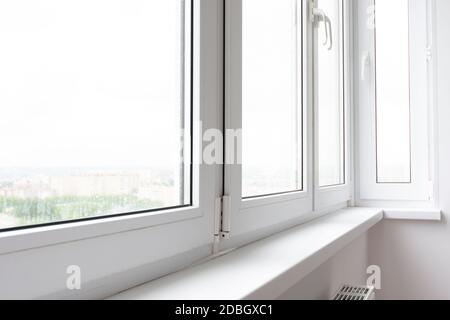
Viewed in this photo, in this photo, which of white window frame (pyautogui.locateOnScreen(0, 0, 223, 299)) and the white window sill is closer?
white window frame (pyautogui.locateOnScreen(0, 0, 223, 299))

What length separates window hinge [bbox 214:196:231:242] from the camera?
853 mm

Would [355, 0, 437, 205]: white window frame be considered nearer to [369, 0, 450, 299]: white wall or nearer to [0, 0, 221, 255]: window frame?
[369, 0, 450, 299]: white wall

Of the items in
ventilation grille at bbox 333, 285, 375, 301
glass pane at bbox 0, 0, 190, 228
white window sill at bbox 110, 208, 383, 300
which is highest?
glass pane at bbox 0, 0, 190, 228

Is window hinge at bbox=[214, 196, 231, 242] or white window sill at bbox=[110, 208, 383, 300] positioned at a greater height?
window hinge at bbox=[214, 196, 231, 242]

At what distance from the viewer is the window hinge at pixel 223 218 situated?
853 mm

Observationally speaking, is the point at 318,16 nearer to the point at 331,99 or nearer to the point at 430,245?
the point at 331,99

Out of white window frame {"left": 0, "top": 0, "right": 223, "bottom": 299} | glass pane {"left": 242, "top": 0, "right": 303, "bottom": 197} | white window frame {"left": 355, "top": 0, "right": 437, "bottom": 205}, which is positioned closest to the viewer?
white window frame {"left": 0, "top": 0, "right": 223, "bottom": 299}

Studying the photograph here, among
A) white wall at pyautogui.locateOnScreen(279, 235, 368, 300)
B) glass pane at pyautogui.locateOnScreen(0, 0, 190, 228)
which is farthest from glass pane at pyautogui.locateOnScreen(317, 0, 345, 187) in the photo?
glass pane at pyautogui.locateOnScreen(0, 0, 190, 228)

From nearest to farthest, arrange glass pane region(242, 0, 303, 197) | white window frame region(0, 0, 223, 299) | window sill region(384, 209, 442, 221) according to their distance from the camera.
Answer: white window frame region(0, 0, 223, 299) → glass pane region(242, 0, 303, 197) → window sill region(384, 209, 442, 221)

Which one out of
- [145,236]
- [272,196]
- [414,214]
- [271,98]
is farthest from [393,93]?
[145,236]

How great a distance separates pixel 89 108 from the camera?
0.59 m

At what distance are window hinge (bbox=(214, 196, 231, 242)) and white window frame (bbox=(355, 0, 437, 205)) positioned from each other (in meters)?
1.26

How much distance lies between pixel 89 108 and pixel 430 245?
1.62 m
